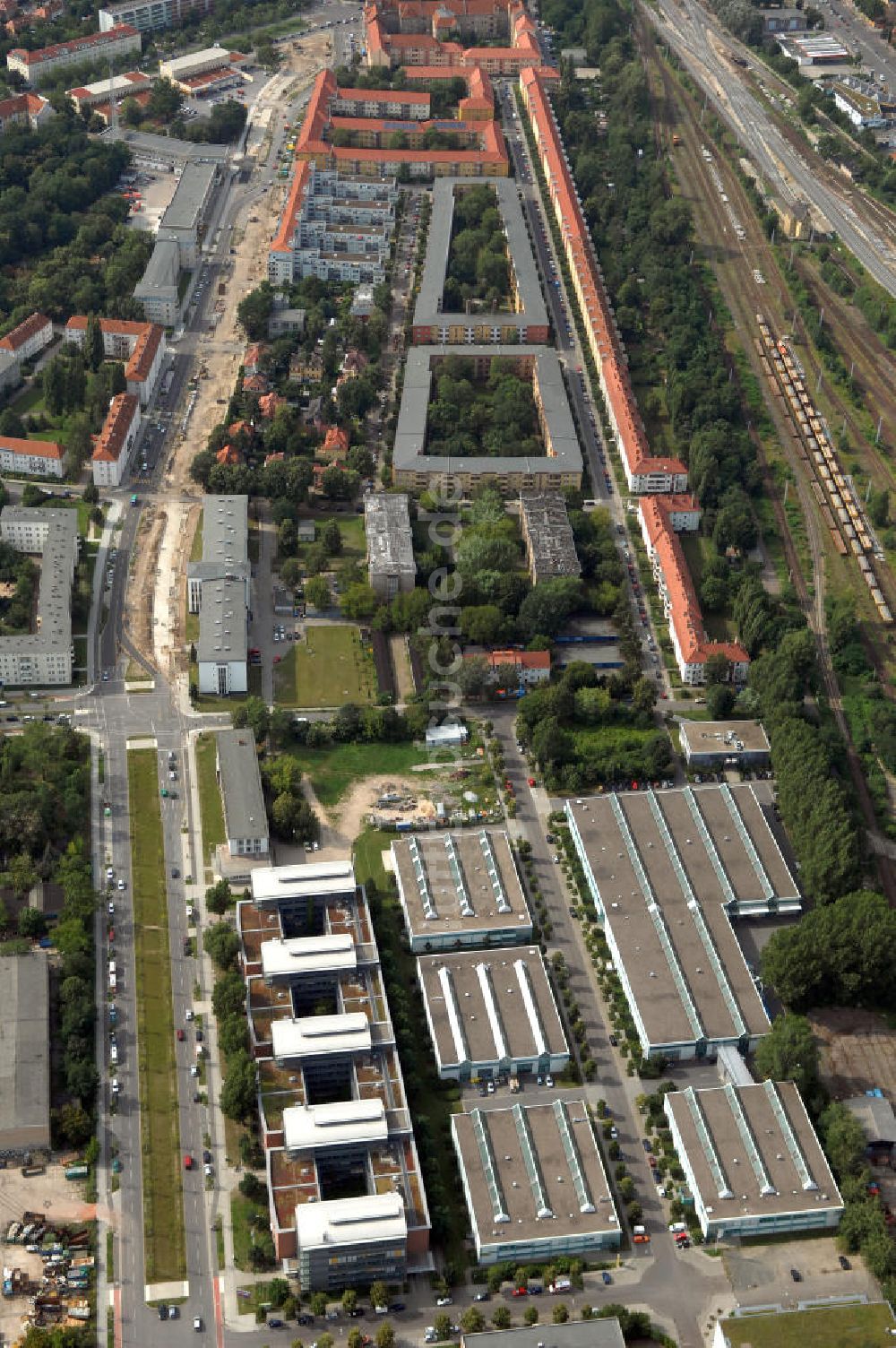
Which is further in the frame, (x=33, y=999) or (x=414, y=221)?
(x=414, y=221)

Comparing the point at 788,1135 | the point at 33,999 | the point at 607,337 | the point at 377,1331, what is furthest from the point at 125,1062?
the point at 607,337

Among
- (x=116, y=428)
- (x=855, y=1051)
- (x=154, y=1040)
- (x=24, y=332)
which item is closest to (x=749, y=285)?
(x=116, y=428)

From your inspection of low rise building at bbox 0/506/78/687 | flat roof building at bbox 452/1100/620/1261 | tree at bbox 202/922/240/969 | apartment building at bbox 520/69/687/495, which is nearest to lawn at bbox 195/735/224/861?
tree at bbox 202/922/240/969

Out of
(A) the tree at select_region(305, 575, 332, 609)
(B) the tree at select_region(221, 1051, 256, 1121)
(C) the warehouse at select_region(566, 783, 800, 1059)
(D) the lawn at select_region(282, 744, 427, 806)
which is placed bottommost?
(B) the tree at select_region(221, 1051, 256, 1121)

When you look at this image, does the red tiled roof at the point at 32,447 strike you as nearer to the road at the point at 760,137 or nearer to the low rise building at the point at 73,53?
the low rise building at the point at 73,53

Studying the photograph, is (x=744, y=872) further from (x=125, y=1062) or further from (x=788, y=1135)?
(x=125, y=1062)

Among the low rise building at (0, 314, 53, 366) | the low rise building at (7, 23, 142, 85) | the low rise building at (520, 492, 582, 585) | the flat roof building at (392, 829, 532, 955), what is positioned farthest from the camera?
the low rise building at (7, 23, 142, 85)

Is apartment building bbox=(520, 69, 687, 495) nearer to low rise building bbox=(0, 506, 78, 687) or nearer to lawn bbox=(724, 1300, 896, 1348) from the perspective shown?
low rise building bbox=(0, 506, 78, 687)
